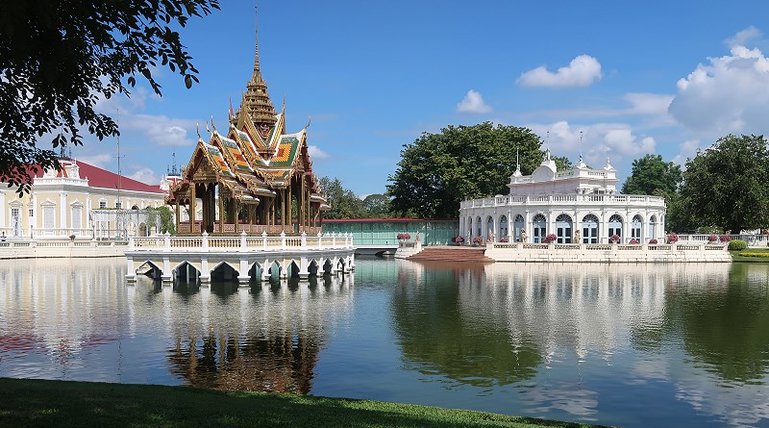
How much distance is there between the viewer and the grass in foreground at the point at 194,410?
8148 mm

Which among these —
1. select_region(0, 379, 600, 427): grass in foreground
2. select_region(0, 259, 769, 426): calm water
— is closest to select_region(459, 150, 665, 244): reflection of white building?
select_region(0, 259, 769, 426): calm water

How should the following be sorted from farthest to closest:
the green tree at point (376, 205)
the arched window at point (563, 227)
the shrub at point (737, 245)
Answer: the green tree at point (376, 205)
the shrub at point (737, 245)
the arched window at point (563, 227)

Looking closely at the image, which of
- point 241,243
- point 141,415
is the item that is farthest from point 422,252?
point 141,415

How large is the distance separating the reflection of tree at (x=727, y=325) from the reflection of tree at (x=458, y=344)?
13.8ft

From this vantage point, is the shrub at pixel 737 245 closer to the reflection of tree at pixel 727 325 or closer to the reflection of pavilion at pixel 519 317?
the reflection of pavilion at pixel 519 317

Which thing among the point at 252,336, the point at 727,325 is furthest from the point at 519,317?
the point at 252,336

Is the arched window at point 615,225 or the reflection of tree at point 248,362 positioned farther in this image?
the arched window at point 615,225

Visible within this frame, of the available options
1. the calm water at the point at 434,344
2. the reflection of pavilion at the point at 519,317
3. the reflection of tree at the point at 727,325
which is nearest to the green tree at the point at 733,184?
the reflection of pavilion at the point at 519,317

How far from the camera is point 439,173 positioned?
215 feet

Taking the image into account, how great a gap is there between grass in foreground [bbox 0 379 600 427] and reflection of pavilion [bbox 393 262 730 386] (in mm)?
3545

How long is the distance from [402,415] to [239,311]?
44.9 ft

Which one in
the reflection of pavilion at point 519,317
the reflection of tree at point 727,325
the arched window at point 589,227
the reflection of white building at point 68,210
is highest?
the reflection of white building at point 68,210

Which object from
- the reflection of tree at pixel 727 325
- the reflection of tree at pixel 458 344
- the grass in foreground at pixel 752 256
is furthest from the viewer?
the grass in foreground at pixel 752 256

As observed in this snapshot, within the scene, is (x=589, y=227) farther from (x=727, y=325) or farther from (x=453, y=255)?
(x=727, y=325)
